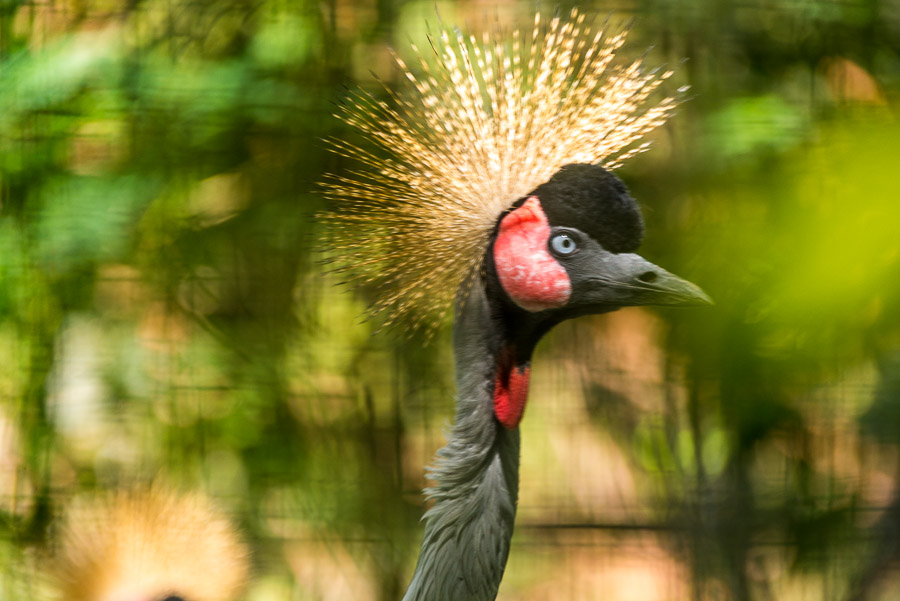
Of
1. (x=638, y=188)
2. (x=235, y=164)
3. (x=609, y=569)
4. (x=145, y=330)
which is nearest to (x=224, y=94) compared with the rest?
(x=235, y=164)

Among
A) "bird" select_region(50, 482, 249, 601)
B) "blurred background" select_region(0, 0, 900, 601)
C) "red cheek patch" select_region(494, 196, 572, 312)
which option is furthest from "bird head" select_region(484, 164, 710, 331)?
"bird" select_region(50, 482, 249, 601)

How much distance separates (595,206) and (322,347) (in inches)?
31.1

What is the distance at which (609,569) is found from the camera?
4.86ft

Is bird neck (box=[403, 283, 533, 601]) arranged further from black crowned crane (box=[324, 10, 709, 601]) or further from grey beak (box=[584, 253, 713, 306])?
grey beak (box=[584, 253, 713, 306])

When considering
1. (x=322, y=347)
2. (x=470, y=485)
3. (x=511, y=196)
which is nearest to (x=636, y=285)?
(x=511, y=196)

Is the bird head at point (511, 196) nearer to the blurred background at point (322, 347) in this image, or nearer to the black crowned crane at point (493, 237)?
the black crowned crane at point (493, 237)

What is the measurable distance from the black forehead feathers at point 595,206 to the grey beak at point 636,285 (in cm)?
2

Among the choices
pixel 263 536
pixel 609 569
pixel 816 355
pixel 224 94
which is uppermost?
pixel 224 94

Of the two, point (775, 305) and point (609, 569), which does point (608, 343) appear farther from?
point (775, 305)

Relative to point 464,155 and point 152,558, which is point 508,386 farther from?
point 152,558

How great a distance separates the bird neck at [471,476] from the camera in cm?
82

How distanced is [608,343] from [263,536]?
2.39ft

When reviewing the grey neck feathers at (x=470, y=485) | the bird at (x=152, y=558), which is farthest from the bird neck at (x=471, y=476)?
the bird at (x=152, y=558)

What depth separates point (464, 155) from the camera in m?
0.87
